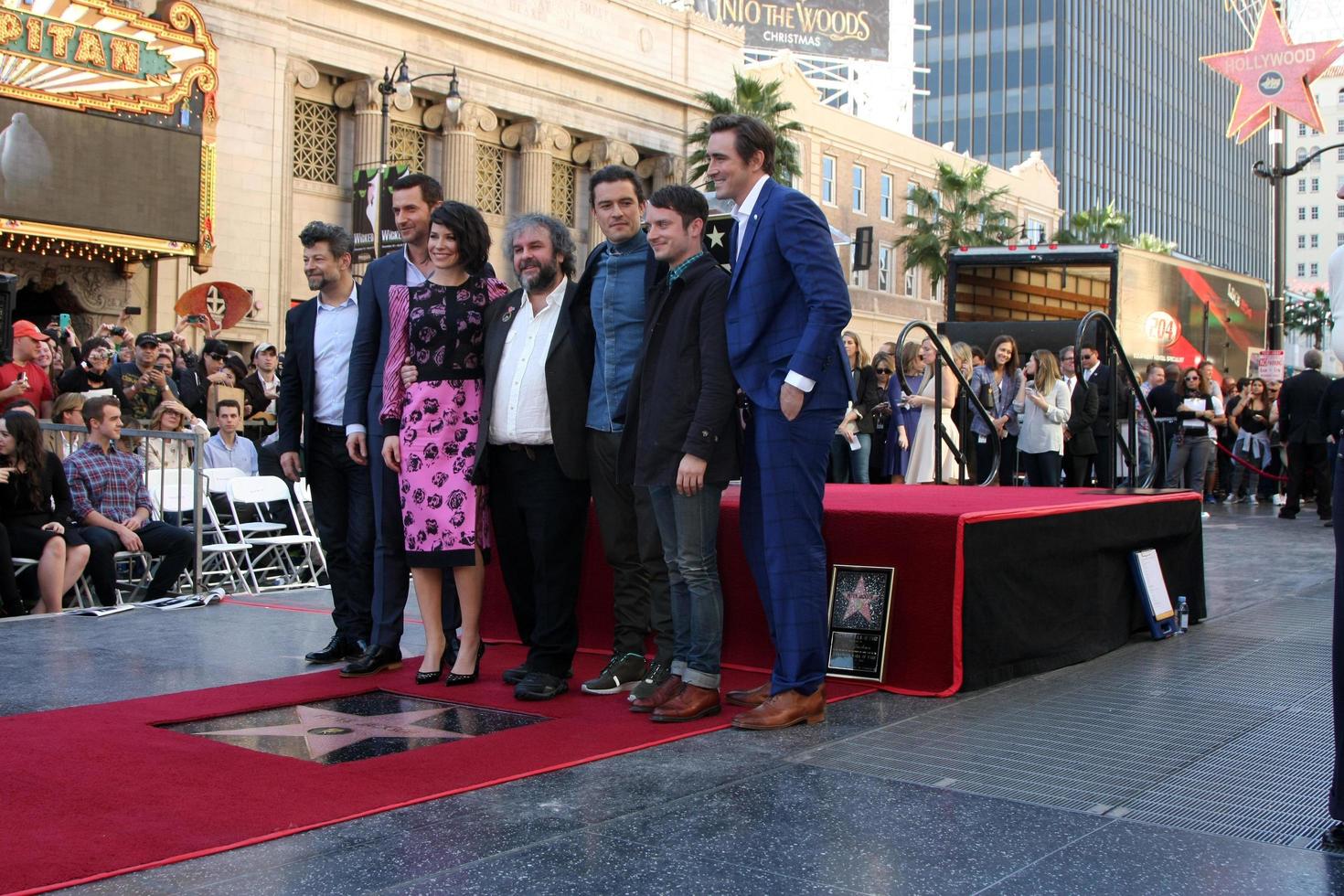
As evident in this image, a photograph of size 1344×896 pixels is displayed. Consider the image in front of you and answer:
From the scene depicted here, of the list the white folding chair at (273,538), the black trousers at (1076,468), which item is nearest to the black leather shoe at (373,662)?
the white folding chair at (273,538)

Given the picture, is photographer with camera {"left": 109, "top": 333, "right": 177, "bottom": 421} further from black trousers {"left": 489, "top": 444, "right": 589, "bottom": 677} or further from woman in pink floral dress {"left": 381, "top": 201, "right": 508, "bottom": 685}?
black trousers {"left": 489, "top": 444, "right": 589, "bottom": 677}

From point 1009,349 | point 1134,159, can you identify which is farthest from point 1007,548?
point 1134,159

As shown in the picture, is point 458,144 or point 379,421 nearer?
point 379,421

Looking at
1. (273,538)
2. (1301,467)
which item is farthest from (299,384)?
(1301,467)

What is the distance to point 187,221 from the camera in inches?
1081

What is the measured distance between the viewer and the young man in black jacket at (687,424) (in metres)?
4.95

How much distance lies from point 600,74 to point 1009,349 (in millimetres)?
31251

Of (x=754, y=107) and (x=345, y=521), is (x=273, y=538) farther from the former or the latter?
(x=754, y=107)

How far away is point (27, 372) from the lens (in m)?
11.3

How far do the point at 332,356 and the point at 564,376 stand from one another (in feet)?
4.69

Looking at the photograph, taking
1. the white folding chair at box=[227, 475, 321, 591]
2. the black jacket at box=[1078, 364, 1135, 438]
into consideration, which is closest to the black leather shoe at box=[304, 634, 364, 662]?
the white folding chair at box=[227, 475, 321, 591]

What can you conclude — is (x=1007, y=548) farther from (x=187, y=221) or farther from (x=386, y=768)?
(x=187, y=221)

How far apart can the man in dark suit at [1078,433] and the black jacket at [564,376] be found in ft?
25.2

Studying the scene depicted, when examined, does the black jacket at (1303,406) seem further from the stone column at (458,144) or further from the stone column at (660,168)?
the stone column at (660,168)
